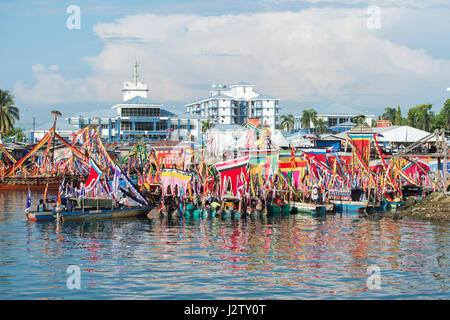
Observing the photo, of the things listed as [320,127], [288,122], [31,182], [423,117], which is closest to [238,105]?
[288,122]

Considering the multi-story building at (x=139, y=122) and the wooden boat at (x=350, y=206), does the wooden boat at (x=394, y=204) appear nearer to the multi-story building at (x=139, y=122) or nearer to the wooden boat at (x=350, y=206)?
the wooden boat at (x=350, y=206)

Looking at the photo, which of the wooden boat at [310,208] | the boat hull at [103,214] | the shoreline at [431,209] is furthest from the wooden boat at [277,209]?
the boat hull at [103,214]

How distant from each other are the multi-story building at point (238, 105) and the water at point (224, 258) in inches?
5356

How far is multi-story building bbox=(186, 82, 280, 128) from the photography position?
7293 inches

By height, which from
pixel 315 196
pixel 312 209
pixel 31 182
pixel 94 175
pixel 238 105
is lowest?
pixel 312 209

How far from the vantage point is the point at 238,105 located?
192 meters

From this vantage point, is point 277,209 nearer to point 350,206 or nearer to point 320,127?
point 350,206

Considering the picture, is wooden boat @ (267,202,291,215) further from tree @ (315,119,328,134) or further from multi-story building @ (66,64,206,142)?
tree @ (315,119,328,134)

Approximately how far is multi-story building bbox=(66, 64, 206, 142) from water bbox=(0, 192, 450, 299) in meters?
87.8

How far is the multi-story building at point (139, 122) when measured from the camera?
13638 centimetres

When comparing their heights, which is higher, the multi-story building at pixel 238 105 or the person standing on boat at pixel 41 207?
the multi-story building at pixel 238 105

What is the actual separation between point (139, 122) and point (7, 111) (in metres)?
30.6

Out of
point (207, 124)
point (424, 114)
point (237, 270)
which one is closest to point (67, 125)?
point (207, 124)

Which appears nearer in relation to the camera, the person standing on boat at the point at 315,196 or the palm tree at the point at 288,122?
the person standing on boat at the point at 315,196
